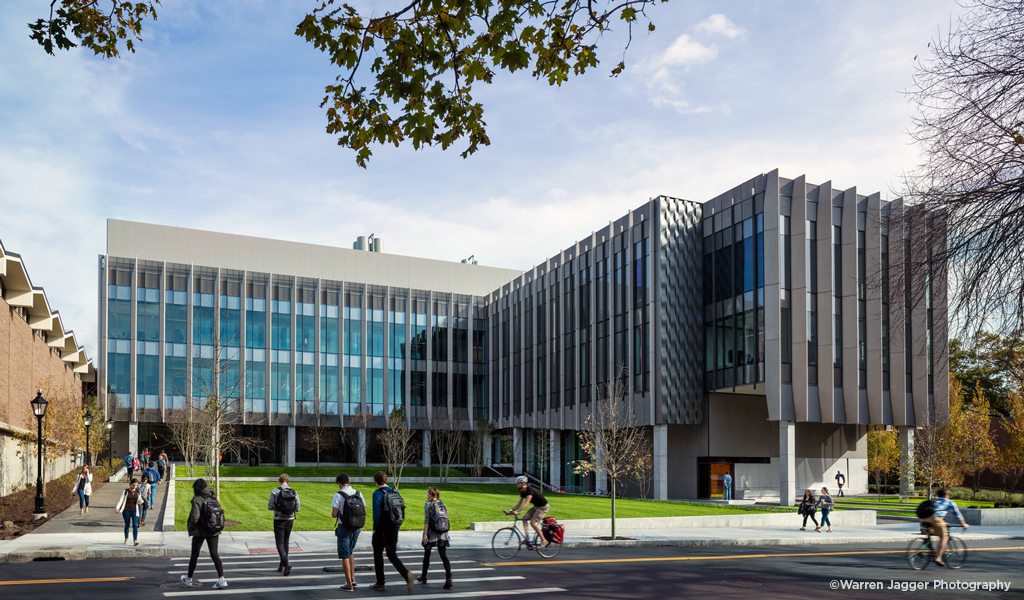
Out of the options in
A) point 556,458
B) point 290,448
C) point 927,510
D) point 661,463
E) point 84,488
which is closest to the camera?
point 927,510

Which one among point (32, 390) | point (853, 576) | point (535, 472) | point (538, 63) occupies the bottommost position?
point (535, 472)

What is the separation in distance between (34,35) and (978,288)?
13.1 meters

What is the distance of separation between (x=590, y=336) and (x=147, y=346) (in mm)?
35548

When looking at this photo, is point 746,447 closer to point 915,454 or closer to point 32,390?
point 915,454

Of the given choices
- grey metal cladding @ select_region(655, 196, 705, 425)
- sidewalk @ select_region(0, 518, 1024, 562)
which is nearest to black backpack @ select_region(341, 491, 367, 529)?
sidewalk @ select_region(0, 518, 1024, 562)

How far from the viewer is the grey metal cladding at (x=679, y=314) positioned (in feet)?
138

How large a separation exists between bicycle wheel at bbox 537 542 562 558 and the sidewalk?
2862 mm

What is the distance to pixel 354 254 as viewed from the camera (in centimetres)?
7675

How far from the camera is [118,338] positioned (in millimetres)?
61656

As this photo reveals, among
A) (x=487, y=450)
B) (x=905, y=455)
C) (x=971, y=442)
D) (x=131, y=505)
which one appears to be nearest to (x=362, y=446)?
(x=487, y=450)

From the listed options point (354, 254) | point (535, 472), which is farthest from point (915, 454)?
point (354, 254)

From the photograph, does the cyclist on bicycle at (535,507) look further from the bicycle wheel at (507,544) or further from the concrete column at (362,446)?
the concrete column at (362,446)

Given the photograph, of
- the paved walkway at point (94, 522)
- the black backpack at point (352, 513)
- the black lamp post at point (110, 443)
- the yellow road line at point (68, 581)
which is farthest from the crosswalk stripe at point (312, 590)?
the black lamp post at point (110, 443)

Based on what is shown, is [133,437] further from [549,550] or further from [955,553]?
[955,553]
